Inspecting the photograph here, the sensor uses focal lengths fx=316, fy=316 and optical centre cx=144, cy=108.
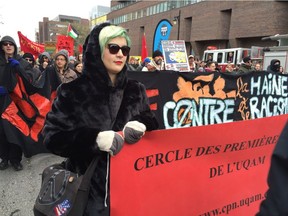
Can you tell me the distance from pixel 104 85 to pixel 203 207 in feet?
4.11

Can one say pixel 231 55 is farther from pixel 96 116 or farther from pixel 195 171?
pixel 96 116

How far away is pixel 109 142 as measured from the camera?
1771 millimetres

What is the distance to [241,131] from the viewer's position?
2723 millimetres

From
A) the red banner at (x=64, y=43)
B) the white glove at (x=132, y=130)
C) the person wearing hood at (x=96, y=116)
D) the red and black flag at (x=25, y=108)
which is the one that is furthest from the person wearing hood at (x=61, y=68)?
the red banner at (x=64, y=43)

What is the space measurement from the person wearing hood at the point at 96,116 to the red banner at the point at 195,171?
0.47 feet

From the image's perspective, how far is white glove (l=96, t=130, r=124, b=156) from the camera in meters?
1.77

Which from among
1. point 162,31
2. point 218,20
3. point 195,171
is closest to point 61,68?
point 195,171

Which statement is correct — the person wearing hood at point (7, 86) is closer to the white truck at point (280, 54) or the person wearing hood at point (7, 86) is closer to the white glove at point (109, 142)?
the white glove at point (109, 142)

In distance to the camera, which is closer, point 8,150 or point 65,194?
point 65,194

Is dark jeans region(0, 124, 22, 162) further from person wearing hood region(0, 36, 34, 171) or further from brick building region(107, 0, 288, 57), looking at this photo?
brick building region(107, 0, 288, 57)

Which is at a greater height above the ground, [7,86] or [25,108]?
[7,86]

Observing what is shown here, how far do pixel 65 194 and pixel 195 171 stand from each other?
3.45 ft

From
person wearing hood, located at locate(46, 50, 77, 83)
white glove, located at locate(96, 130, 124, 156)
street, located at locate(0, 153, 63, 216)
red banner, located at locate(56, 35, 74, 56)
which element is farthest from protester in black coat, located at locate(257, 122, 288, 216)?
red banner, located at locate(56, 35, 74, 56)

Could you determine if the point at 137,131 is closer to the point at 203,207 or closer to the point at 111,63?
the point at 111,63
